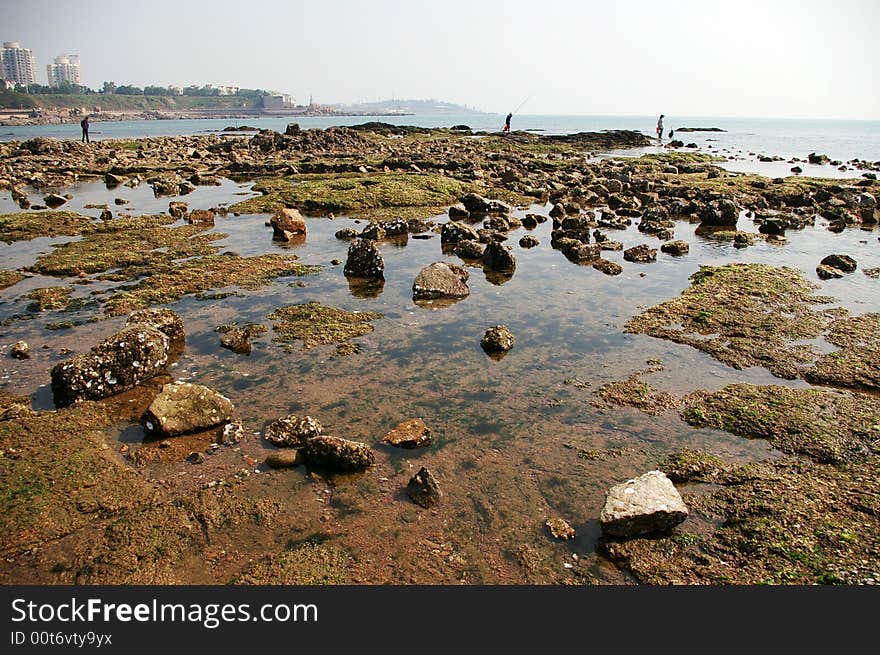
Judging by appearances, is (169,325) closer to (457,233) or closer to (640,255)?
(457,233)

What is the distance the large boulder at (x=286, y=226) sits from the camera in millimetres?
20953

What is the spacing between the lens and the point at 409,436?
8086 mm

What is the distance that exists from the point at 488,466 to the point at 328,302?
799cm

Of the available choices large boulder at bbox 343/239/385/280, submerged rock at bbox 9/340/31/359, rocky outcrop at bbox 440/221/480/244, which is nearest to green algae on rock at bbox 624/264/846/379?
large boulder at bbox 343/239/385/280

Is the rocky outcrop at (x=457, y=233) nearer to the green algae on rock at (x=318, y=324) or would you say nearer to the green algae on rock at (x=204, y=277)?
the green algae on rock at (x=204, y=277)

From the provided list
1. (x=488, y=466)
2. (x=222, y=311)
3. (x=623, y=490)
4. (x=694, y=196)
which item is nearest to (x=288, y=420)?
(x=488, y=466)

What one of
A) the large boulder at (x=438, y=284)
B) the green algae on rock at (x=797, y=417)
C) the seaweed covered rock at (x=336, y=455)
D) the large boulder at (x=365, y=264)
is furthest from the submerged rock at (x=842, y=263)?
the seaweed covered rock at (x=336, y=455)

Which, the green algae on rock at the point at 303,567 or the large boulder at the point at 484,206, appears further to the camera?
the large boulder at the point at 484,206

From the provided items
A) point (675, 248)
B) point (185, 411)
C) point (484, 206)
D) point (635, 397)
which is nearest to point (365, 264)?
Result: point (185, 411)

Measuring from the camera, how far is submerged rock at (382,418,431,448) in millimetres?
8031

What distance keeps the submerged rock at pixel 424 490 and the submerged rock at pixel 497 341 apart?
4687 millimetres

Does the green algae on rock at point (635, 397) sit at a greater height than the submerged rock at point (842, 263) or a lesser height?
lesser

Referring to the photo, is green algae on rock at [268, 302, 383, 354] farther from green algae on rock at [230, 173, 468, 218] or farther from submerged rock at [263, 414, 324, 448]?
green algae on rock at [230, 173, 468, 218]

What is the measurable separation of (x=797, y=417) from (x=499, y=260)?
35.0ft
